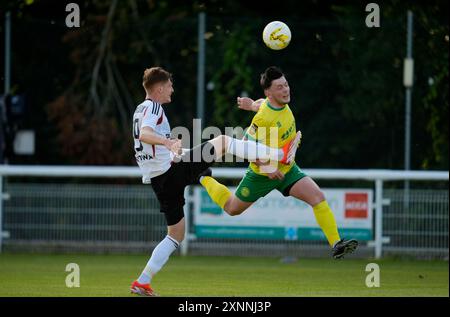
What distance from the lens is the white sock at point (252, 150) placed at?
11359 millimetres

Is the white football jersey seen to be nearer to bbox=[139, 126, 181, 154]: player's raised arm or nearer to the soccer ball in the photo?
bbox=[139, 126, 181, 154]: player's raised arm

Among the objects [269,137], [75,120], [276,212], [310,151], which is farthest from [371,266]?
[75,120]

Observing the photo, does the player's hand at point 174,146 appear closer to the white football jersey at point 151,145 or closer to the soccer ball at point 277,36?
the white football jersey at point 151,145

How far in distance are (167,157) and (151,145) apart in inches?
10.1

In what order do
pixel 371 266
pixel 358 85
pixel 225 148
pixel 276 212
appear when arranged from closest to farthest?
pixel 225 148 → pixel 371 266 → pixel 276 212 → pixel 358 85

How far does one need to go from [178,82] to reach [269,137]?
312 inches

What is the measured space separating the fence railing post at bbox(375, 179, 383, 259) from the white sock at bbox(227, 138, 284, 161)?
6.39m

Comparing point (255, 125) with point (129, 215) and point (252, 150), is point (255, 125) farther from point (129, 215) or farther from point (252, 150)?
point (129, 215)

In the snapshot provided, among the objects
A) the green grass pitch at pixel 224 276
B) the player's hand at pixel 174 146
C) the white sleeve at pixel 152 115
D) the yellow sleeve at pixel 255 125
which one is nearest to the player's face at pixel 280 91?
the yellow sleeve at pixel 255 125

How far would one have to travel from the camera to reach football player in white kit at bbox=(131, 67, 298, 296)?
11.3m

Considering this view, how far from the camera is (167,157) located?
11477 millimetres

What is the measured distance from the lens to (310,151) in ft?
61.9


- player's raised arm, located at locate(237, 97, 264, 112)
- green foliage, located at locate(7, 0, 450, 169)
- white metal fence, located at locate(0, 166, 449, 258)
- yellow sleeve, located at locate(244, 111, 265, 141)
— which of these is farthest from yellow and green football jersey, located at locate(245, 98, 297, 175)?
green foliage, located at locate(7, 0, 450, 169)

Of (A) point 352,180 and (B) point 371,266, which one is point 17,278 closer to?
(B) point 371,266
